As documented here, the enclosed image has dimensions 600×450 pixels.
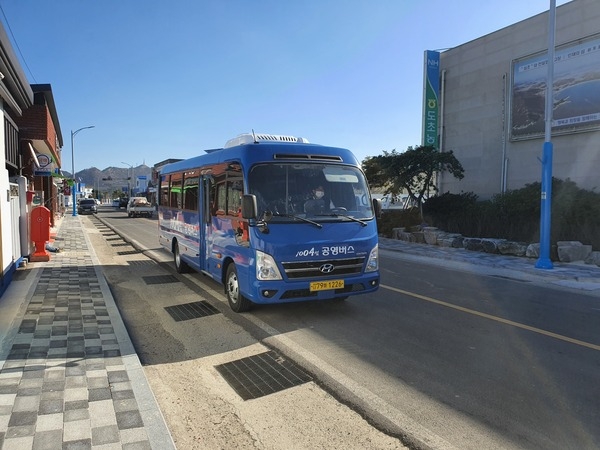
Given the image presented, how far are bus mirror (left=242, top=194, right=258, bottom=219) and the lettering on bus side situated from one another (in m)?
0.81

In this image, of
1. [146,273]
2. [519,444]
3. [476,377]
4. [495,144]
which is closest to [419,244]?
[495,144]

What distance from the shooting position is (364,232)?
21.5ft

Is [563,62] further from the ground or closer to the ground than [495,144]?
further from the ground

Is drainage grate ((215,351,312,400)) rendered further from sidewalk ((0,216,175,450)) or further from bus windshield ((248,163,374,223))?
bus windshield ((248,163,374,223))

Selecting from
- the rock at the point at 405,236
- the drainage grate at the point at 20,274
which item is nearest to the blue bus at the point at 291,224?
the drainage grate at the point at 20,274

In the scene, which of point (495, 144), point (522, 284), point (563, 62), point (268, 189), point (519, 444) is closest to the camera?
point (519, 444)

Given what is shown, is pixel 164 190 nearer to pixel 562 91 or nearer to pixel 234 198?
pixel 234 198

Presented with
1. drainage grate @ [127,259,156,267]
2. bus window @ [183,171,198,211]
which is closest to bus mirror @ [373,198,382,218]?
bus window @ [183,171,198,211]

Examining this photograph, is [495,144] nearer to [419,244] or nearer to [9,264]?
[419,244]

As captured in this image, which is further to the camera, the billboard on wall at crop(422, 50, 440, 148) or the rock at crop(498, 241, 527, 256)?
the billboard on wall at crop(422, 50, 440, 148)

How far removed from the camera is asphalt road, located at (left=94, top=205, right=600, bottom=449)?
357 cm

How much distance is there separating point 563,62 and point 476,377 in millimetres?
16913

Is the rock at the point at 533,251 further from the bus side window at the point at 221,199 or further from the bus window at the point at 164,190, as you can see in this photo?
the bus window at the point at 164,190

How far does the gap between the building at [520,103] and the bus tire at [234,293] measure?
1518 centimetres
